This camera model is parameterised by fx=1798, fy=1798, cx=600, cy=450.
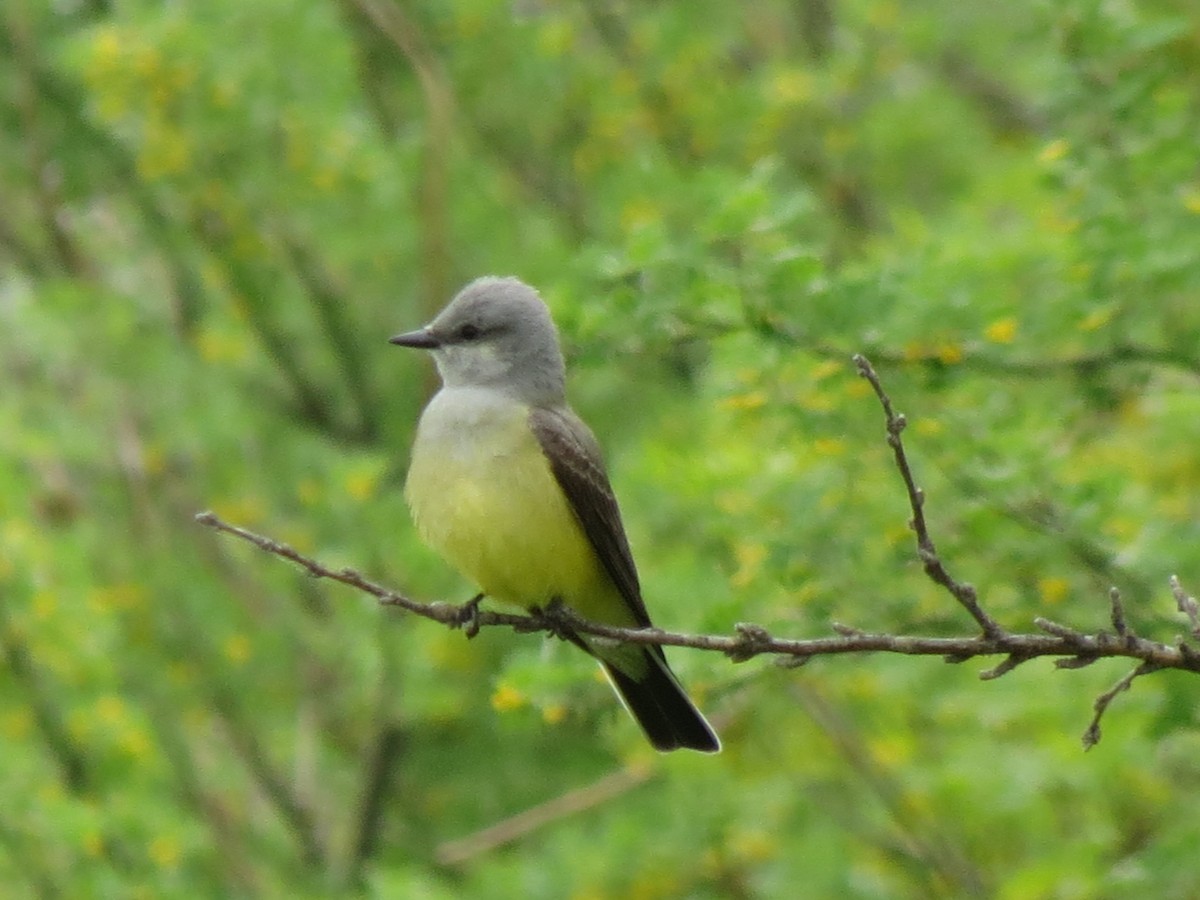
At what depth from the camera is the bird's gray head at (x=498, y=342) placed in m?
→ 4.72

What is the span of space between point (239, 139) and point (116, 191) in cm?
122

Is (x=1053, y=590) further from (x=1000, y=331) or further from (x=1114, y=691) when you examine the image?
(x=1114, y=691)

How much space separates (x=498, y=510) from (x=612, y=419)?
431cm

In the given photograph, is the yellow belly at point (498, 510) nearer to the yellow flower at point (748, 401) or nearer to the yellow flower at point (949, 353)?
the yellow flower at point (748, 401)

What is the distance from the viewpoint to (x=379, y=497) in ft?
25.7

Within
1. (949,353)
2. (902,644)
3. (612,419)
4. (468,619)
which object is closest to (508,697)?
(468,619)

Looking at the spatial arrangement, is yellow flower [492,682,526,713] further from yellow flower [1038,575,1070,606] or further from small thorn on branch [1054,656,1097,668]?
small thorn on branch [1054,656,1097,668]

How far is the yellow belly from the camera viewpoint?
416cm

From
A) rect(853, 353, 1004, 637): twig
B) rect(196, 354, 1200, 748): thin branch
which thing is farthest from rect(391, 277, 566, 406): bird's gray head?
rect(853, 353, 1004, 637): twig

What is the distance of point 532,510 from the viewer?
425 centimetres

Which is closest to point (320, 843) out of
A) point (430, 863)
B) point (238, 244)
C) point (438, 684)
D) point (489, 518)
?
point (430, 863)

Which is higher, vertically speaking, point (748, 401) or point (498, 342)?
point (498, 342)

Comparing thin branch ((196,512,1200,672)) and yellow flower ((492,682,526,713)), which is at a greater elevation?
thin branch ((196,512,1200,672))

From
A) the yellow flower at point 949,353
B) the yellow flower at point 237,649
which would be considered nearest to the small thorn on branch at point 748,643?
the yellow flower at point 949,353
